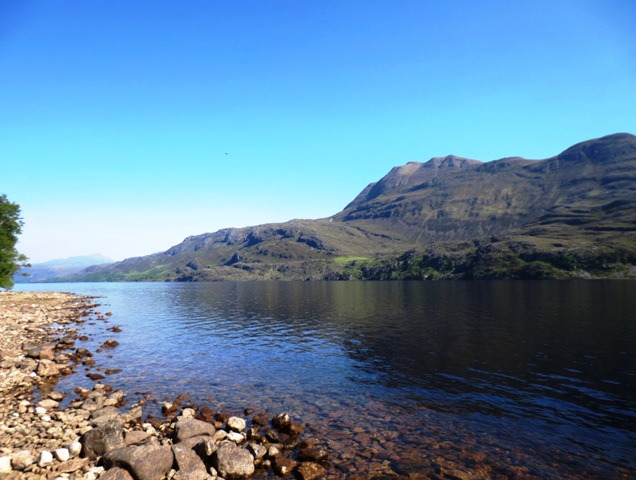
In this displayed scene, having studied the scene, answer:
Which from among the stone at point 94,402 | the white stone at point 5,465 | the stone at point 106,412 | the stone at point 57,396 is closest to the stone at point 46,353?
the stone at point 57,396

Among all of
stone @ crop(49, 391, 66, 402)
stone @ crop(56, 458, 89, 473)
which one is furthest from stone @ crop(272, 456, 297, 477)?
stone @ crop(49, 391, 66, 402)

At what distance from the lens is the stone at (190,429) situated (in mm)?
20750

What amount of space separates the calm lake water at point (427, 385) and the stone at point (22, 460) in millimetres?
12403

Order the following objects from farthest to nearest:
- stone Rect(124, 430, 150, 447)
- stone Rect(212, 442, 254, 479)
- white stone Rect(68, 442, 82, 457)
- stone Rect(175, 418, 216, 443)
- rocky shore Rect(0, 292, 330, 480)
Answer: stone Rect(175, 418, 216, 443)
stone Rect(124, 430, 150, 447)
white stone Rect(68, 442, 82, 457)
stone Rect(212, 442, 254, 479)
rocky shore Rect(0, 292, 330, 480)

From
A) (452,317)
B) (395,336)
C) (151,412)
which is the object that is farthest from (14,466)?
(452,317)

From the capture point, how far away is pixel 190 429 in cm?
2123

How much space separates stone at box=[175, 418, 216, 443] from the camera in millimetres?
20750

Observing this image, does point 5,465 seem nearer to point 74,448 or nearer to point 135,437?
point 74,448

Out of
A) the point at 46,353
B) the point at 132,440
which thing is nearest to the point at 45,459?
the point at 132,440

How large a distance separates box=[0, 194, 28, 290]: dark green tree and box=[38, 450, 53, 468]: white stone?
91.5 m

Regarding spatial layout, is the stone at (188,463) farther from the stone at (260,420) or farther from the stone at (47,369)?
the stone at (47,369)

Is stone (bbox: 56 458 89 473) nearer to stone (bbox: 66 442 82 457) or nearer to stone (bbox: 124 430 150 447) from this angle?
stone (bbox: 66 442 82 457)

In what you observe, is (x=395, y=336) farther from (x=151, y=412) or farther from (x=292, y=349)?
(x=151, y=412)

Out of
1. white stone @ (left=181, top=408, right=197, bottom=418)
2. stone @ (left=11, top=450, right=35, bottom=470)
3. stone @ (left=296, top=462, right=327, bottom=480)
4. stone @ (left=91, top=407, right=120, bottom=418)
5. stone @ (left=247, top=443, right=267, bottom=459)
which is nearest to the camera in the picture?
stone @ (left=11, top=450, right=35, bottom=470)
